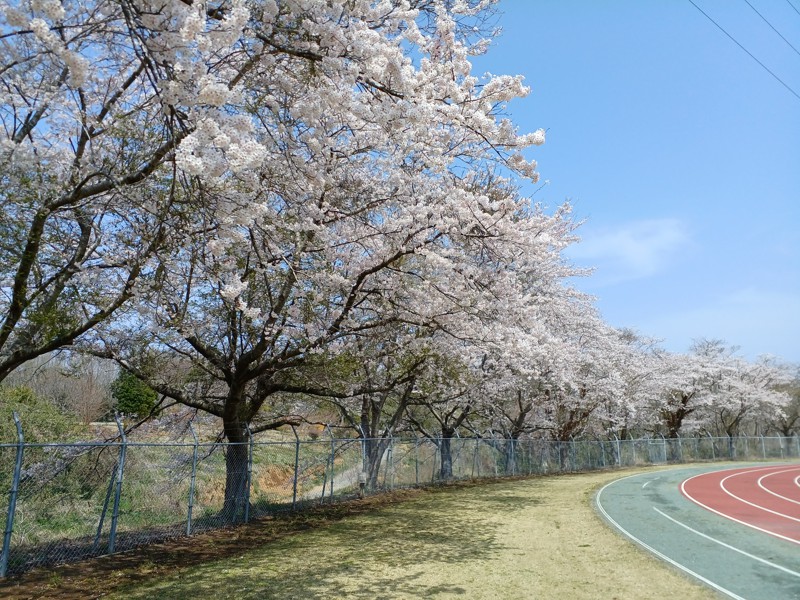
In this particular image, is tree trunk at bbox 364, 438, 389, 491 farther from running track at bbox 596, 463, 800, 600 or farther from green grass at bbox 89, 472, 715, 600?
running track at bbox 596, 463, 800, 600

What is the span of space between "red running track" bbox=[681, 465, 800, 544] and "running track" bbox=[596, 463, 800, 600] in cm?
2

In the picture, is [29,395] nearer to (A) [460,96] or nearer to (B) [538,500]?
(A) [460,96]

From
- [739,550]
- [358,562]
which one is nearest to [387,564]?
[358,562]

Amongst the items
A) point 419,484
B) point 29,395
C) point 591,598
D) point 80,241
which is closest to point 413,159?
point 80,241

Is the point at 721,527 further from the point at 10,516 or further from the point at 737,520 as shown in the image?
the point at 10,516

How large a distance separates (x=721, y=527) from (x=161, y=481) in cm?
1302

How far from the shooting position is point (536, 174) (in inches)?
304

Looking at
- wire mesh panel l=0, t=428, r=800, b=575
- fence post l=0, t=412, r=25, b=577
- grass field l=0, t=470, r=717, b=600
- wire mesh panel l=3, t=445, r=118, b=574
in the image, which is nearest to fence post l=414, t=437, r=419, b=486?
wire mesh panel l=0, t=428, r=800, b=575

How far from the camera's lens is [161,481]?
14.2 metres

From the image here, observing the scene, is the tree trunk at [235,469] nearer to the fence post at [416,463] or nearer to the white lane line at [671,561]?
the white lane line at [671,561]

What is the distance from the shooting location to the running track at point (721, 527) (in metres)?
9.21

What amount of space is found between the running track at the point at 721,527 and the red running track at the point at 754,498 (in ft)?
0.08

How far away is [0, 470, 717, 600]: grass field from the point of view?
8.15m

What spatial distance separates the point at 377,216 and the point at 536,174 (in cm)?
Result: 591
